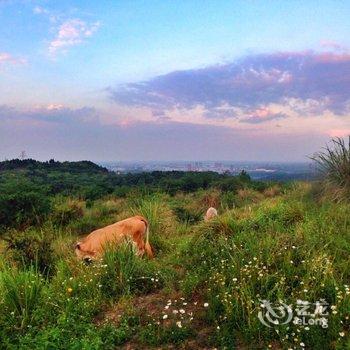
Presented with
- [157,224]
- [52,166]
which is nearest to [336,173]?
[157,224]

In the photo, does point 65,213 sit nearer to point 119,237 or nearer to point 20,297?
point 119,237

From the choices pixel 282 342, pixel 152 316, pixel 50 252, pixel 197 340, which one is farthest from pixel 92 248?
pixel 282 342

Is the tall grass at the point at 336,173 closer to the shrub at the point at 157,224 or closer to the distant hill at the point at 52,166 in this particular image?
the shrub at the point at 157,224

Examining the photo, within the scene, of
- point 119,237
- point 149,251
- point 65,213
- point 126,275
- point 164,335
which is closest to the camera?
point 164,335

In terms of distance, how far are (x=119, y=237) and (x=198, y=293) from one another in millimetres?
2736

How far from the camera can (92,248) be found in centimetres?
866

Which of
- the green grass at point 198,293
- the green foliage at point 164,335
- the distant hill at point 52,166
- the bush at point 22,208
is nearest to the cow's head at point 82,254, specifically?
the green grass at point 198,293

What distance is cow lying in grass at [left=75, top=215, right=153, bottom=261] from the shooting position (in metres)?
8.55

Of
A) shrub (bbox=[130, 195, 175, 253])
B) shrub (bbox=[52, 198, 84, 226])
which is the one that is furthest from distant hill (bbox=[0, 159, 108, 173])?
shrub (bbox=[130, 195, 175, 253])

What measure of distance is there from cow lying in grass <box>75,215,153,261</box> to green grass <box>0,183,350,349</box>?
95 cm

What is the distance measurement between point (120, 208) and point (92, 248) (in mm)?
9544

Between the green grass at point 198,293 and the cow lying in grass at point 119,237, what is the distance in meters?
0.95

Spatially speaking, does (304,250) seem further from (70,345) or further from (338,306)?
(70,345)

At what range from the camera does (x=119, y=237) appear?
8.57 m
